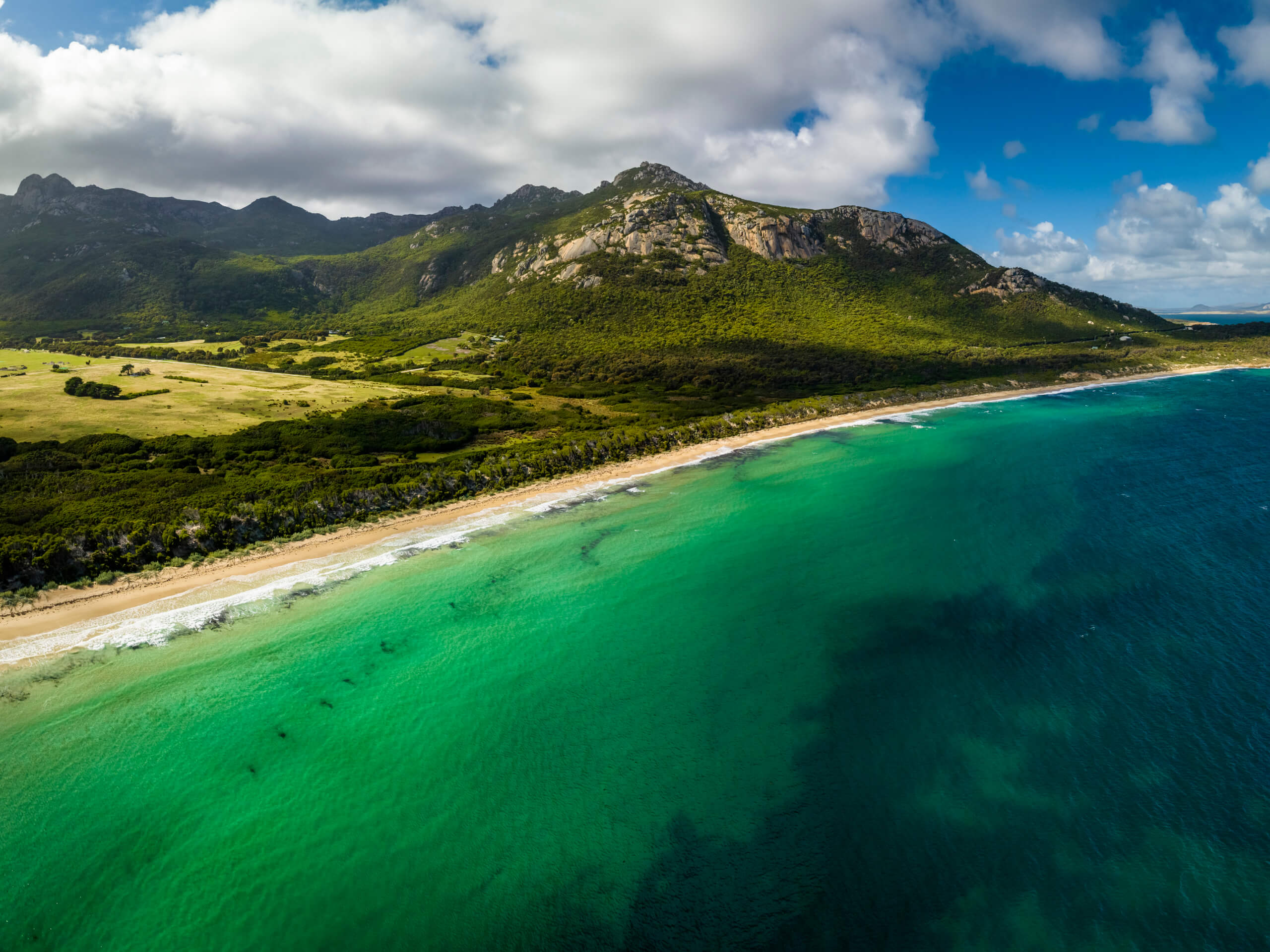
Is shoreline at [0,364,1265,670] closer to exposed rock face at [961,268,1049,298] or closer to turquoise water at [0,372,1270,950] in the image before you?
turquoise water at [0,372,1270,950]

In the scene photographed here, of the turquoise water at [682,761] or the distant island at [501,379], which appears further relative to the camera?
the distant island at [501,379]

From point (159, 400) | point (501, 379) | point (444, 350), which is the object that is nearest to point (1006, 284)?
point (501, 379)

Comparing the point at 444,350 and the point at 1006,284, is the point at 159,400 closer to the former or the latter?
the point at 444,350

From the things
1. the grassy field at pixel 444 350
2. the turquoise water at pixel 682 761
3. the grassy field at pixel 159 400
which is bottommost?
the turquoise water at pixel 682 761

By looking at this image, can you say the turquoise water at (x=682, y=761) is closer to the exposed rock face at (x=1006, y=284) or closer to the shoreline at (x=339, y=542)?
the shoreline at (x=339, y=542)

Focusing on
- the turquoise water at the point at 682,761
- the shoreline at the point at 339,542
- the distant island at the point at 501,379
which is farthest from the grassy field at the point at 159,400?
the turquoise water at the point at 682,761

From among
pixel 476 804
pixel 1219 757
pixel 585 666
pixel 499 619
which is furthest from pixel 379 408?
pixel 1219 757

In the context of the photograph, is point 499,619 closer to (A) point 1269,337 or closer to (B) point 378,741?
(B) point 378,741
